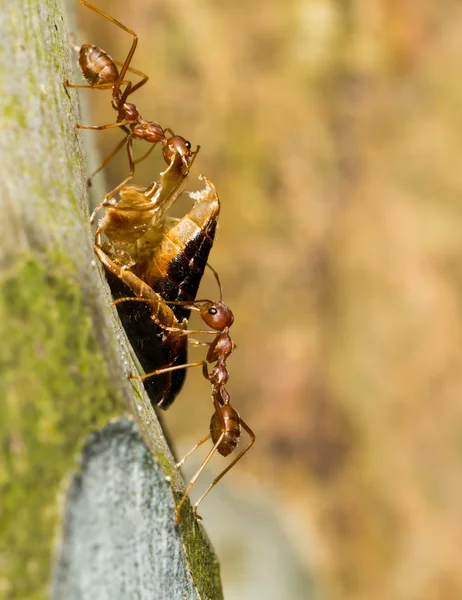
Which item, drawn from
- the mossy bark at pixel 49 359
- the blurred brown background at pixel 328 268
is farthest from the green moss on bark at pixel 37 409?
the blurred brown background at pixel 328 268

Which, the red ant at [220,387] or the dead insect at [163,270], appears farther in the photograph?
the red ant at [220,387]

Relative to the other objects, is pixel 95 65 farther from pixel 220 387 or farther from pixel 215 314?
pixel 220 387

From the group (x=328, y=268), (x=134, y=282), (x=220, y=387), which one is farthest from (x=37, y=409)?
(x=328, y=268)

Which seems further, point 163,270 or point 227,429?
point 227,429

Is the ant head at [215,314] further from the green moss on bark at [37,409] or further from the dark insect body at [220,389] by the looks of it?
the green moss on bark at [37,409]

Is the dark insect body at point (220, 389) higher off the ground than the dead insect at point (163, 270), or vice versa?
the dead insect at point (163, 270)

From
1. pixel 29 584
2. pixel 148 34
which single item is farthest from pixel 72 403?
pixel 148 34
